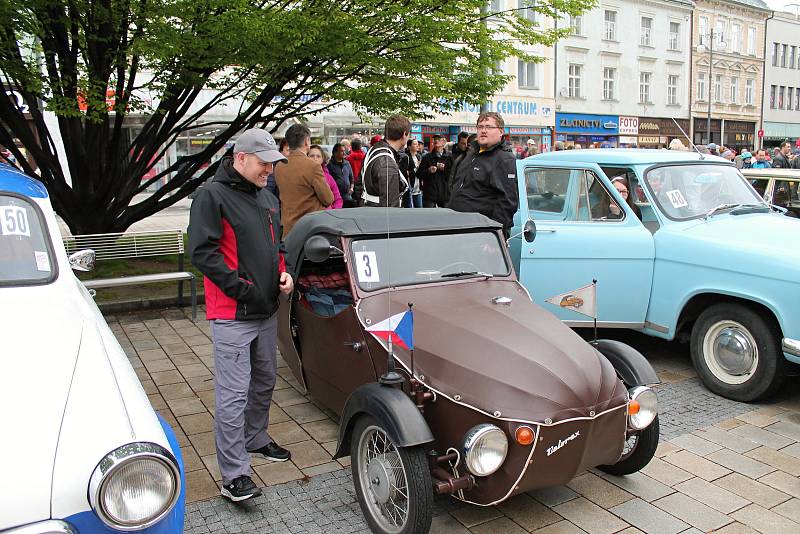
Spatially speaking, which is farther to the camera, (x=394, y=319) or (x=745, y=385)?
(x=745, y=385)

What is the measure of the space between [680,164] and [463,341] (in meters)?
3.90

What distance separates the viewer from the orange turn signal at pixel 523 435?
10.6 feet

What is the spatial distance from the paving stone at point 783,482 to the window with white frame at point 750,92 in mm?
51303

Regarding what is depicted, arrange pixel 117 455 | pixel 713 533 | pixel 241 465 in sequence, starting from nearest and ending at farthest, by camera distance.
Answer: pixel 117 455 < pixel 713 533 < pixel 241 465

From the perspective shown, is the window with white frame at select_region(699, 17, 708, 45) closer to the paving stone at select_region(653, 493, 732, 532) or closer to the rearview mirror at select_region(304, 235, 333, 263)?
the paving stone at select_region(653, 493, 732, 532)

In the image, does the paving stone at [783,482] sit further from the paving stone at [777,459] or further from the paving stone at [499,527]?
the paving stone at [499,527]

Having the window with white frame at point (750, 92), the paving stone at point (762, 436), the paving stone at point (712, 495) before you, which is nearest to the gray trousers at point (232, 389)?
the paving stone at point (712, 495)

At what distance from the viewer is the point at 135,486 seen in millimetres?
2404

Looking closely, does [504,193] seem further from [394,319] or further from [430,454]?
[430,454]

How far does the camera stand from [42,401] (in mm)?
2623

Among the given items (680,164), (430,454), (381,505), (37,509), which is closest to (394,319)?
(430,454)

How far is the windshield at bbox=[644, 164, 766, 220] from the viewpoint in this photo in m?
6.25

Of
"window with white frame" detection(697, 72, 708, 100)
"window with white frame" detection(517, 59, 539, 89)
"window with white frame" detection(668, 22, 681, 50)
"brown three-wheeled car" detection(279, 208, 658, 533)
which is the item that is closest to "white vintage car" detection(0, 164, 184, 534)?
"brown three-wheeled car" detection(279, 208, 658, 533)

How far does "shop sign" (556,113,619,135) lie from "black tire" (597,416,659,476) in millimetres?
36464
